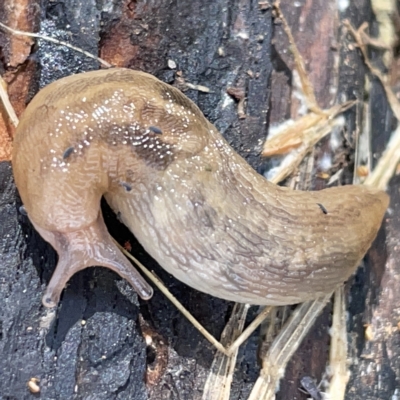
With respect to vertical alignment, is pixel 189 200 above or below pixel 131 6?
below

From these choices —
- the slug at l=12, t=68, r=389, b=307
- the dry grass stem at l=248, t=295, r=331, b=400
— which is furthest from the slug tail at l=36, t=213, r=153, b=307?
the dry grass stem at l=248, t=295, r=331, b=400

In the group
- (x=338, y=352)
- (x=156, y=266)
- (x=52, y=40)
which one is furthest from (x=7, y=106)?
(x=338, y=352)

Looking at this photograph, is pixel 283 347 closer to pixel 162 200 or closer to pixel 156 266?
pixel 156 266

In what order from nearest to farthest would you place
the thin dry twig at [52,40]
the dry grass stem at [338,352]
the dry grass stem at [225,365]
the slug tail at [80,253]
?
the slug tail at [80,253] < the thin dry twig at [52,40] < the dry grass stem at [225,365] < the dry grass stem at [338,352]

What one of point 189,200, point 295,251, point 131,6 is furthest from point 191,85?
point 295,251

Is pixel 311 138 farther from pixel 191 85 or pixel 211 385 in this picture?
pixel 211 385

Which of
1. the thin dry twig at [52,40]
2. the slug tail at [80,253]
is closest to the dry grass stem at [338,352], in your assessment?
the slug tail at [80,253]

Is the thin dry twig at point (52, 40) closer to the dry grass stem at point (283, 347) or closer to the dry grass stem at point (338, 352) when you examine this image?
the dry grass stem at point (283, 347)

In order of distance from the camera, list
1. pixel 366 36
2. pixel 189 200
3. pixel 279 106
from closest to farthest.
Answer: pixel 189 200 → pixel 279 106 → pixel 366 36
